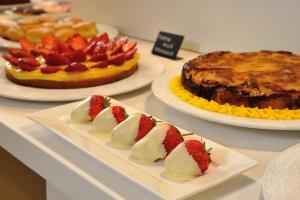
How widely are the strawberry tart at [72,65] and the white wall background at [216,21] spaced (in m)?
0.34

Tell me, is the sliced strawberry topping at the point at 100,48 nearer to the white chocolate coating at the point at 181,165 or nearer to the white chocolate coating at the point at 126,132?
the white chocolate coating at the point at 126,132

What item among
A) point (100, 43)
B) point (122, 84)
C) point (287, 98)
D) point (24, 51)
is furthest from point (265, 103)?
point (24, 51)

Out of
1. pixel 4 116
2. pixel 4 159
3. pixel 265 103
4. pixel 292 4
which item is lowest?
pixel 4 159

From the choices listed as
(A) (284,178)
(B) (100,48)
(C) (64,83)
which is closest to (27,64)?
(C) (64,83)

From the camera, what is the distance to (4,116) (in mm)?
1146

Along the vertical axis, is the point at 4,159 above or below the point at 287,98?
below

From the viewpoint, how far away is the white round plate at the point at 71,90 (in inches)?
48.4

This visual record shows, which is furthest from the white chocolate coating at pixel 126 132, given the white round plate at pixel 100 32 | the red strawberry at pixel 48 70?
the white round plate at pixel 100 32

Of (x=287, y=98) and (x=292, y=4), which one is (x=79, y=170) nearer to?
(x=287, y=98)

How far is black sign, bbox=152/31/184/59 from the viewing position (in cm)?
168

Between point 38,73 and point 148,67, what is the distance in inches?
13.9

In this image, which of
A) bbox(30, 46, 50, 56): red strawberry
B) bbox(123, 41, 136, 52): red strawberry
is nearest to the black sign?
bbox(123, 41, 136, 52): red strawberry

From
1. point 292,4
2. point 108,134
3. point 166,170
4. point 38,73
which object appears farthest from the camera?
point 292,4

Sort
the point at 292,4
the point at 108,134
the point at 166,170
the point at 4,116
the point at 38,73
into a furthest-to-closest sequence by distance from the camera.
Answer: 1. the point at 292,4
2. the point at 38,73
3. the point at 4,116
4. the point at 108,134
5. the point at 166,170
